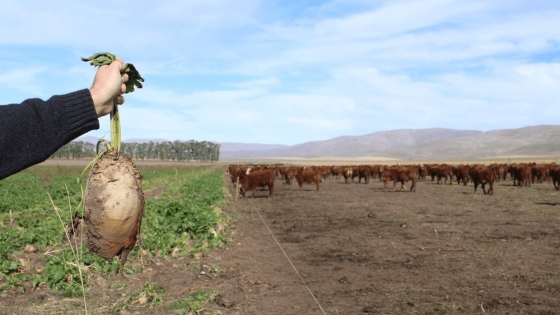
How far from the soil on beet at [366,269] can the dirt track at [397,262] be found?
2cm

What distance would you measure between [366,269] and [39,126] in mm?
9012

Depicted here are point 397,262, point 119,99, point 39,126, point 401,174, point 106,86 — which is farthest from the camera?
point 401,174

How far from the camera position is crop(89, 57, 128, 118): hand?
229cm

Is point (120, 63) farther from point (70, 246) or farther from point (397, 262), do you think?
point (397, 262)

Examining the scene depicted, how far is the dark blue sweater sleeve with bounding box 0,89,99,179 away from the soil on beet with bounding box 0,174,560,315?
4340 mm

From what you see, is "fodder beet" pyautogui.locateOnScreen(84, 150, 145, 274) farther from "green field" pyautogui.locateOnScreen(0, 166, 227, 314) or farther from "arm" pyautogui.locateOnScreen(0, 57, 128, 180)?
"green field" pyautogui.locateOnScreen(0, 166, 227, 314)

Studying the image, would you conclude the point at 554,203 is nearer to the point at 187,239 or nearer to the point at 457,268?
the point at 457,268

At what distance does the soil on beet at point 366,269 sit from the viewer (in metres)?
7.55

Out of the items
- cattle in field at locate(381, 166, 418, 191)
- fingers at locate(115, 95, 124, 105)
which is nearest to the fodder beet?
fingers at locate(115, 95, 124, 105)

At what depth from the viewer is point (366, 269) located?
10281 mm

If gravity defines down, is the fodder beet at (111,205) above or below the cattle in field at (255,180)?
above

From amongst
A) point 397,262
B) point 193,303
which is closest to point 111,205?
point 193,303

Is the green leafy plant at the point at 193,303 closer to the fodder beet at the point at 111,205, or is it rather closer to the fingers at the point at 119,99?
the fodder beet at the point at 111,205

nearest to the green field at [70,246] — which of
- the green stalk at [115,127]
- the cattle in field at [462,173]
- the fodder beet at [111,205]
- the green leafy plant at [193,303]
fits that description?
the green leafy plant at [193,303]
